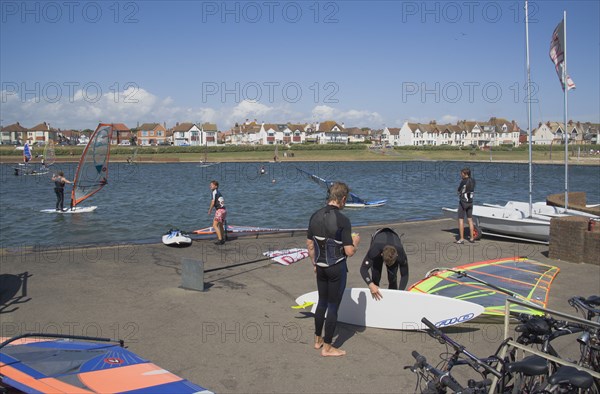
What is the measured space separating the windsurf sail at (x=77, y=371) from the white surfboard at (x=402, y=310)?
3.08 meters

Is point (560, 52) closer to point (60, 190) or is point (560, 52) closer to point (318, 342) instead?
point (318, 342)

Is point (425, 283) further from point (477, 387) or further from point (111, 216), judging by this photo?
point (111, 216)

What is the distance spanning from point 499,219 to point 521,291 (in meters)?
5.21

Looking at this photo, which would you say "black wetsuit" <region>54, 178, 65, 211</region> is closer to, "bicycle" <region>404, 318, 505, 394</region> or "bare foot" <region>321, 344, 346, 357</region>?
"bare foot" <region>321, 344, 346, 357</region>

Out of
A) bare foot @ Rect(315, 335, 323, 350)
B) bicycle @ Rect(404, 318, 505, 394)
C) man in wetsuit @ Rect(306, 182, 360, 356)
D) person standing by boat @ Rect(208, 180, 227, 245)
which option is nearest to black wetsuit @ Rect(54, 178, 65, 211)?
person standing by boat @ Rect(208, 180, 227, 245)

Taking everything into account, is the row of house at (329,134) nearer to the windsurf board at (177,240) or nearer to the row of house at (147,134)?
the row of house at (147,134)

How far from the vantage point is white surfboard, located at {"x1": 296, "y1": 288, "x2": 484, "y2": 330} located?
247 inches

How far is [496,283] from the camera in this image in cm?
813

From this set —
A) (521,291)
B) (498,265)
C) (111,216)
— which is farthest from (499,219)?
(111,216)

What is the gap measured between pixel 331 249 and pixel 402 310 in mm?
1598

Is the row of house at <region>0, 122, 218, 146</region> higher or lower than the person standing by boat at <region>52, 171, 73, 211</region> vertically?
higher

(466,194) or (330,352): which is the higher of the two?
(466,194)

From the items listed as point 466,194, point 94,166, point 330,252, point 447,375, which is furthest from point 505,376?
point 94,166

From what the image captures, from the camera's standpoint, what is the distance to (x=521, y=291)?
773cm
